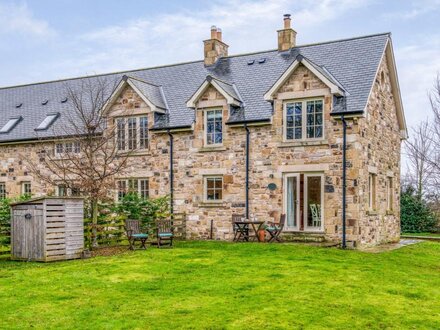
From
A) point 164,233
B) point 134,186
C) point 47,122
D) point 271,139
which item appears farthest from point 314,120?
point 47,122

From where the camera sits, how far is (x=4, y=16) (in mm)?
19891

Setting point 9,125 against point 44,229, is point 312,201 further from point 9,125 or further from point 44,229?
point 9,125

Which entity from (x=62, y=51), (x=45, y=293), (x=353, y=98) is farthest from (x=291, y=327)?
(x=62, y=51)

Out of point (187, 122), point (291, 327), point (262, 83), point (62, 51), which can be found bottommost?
point (291, 327)

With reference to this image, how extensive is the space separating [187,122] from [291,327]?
14776 millimetres

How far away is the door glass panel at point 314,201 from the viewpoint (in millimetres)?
19953

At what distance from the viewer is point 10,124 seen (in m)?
28.3

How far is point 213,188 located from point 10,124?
1293 centimetres

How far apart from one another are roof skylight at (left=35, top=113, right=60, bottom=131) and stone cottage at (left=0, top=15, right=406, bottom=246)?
14 cm

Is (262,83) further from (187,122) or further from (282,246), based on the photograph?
(282,246)

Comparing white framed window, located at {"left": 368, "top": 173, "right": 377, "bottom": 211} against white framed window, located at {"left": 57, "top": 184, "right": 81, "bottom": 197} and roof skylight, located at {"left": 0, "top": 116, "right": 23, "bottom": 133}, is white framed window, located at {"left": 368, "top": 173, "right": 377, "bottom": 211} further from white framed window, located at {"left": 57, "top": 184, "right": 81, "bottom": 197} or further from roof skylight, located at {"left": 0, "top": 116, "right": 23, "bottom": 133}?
roof skylight, located at {"left": 0, "top": 116, "right": 23, "bottom": 133}

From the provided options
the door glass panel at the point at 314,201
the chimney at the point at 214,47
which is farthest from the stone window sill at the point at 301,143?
the chimney at the point at 214,47

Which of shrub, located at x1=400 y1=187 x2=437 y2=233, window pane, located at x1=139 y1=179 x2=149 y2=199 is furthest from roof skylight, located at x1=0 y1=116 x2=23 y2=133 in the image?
shrub, located at x1=400 y1=187 x2=437 y2=233

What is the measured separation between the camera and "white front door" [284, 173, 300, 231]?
2032 cm
